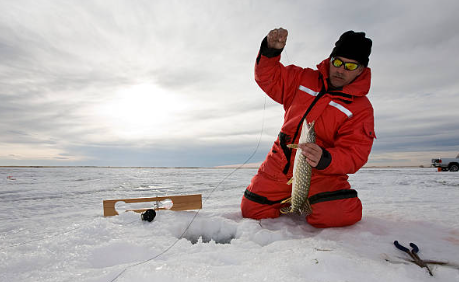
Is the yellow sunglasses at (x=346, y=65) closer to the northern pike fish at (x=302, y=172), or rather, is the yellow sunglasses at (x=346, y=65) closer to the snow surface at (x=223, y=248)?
the northern pike fish at (x=302, y=172)

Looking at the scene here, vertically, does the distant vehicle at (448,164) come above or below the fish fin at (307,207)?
below

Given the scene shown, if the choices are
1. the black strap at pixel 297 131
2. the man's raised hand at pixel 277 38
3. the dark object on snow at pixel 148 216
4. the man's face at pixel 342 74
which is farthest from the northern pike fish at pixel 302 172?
the dark object on snow at pixel 148 216

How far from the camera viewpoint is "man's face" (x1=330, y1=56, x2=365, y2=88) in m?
2.69

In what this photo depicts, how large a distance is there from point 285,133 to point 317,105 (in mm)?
478

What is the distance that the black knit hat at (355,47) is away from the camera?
2647 millimetres

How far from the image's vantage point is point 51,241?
2.07 m

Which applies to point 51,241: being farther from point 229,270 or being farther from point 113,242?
point 229,270

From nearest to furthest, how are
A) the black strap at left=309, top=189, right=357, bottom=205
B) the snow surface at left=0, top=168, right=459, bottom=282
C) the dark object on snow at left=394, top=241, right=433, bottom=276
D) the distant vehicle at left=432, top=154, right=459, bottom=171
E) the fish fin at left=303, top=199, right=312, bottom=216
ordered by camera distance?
the snow surface at left=0, top=168, right=459, bottom=282
the dark object on snow at left=394, top=241, right=433, bottom=276
the fish fin at left=303, top=199, right=312, bottom=216
the black strap at left=309, top=189, right=357, bottom=205
the distant vehicle at left=432, top=154, right=459, bottom=171

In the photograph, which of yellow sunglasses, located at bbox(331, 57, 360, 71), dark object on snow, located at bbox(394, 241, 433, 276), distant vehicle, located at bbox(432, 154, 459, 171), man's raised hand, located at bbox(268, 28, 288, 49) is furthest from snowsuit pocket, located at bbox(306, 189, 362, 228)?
distant vehicle, located at bbox(432, 154, 459, 171)

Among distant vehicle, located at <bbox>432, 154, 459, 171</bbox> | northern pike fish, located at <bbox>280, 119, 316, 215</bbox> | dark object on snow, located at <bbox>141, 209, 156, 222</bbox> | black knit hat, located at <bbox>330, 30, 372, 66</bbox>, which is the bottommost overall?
distant vehicle, located at <bbox>432, 154, 459, 171</bbox>

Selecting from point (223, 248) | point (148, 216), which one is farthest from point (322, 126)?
point (148, 216)

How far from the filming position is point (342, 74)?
2.70 m

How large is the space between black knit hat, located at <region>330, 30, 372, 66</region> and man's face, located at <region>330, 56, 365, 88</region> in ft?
0.17

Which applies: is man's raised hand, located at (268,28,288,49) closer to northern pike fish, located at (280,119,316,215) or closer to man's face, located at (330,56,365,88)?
man's face, located at (330,56,365,88)
